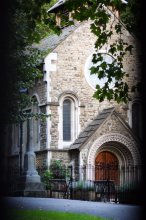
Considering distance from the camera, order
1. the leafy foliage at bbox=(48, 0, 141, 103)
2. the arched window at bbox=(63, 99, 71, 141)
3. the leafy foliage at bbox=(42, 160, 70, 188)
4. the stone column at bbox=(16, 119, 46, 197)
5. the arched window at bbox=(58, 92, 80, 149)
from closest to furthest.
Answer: the leafy foliage at bbox=(48, 0, 141, 103), the stone column at bbox=(16, 119, 46, 197), the leafy foliage at bbox=(42, 160, 70, 188), the arched window at bbox=(58, 92, 80, 149), the arched window at bbox=(63, 99, 71, 141)

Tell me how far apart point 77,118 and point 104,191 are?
330 inches

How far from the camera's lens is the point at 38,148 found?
101ft

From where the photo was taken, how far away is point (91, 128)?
96.7 ft

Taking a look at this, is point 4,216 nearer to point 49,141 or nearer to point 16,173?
point 16,173

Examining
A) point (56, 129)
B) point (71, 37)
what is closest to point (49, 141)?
point (56, 129)

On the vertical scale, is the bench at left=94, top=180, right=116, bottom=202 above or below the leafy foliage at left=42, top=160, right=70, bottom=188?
below

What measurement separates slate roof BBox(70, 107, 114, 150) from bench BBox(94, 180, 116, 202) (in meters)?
5.06

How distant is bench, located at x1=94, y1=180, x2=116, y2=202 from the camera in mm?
21330

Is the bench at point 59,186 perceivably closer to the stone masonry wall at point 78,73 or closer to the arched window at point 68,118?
the arched window at point 68,118

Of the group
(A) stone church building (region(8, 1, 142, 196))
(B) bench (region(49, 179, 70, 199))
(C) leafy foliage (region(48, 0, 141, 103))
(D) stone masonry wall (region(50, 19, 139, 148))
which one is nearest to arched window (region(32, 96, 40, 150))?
(A) stone church building (region(8, 1, 142, 196))

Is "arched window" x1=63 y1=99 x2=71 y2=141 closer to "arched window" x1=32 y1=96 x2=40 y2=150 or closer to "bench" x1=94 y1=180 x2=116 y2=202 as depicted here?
"arched window" x1=32 y1=96 x2=40 y2=150

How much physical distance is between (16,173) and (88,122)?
23.2 ft

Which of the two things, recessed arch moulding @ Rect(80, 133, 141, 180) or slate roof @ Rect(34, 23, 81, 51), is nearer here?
recessed arch moulding @ Rect(80, 133, 141, 180)

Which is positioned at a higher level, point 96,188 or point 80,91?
point 80,91
